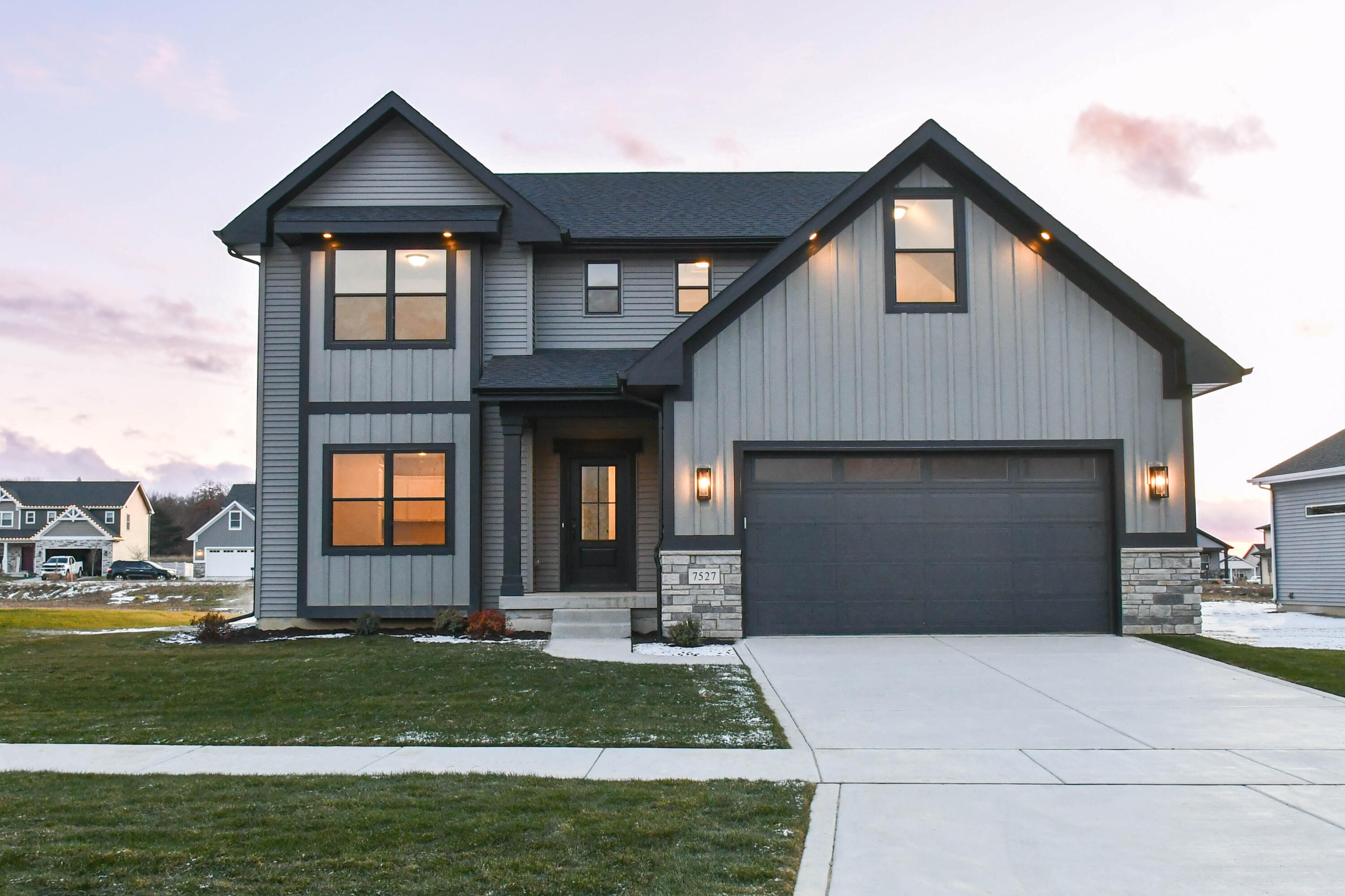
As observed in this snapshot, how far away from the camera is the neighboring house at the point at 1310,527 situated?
65.7 feet

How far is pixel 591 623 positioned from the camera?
13211mm

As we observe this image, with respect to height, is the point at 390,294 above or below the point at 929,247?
below

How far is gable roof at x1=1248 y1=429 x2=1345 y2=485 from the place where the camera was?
64.9 feet

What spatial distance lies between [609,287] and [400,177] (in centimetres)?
358

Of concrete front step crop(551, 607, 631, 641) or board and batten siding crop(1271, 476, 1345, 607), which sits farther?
board and batten siding crop(1271, 476, 1345, 607)

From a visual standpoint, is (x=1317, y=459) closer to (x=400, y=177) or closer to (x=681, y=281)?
(x=681, y=281)

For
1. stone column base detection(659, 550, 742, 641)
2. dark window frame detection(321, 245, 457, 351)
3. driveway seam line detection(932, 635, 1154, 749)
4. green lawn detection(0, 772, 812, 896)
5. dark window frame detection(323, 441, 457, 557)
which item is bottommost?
driveway seam line detection(932, 635, 1154, 749)

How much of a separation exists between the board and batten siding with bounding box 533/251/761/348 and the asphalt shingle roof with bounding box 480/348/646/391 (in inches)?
8.7

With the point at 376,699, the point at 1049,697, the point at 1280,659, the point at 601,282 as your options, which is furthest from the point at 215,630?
the point at 1280,659

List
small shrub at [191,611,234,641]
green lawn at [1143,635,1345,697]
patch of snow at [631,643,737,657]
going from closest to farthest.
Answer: green lawn at [1143,635,1345,697]
patch of snow at [631,643,737,657]
small shrub at [191,611,234,641]

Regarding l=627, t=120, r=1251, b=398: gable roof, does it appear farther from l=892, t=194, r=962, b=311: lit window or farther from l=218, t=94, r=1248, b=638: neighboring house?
l=892, t=194, r=962, b=311: lit window

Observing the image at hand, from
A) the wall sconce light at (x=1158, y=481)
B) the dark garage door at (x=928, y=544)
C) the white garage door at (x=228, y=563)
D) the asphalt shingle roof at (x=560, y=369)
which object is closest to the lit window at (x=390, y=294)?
the asphalt shingle roof at (x=560, y=369)

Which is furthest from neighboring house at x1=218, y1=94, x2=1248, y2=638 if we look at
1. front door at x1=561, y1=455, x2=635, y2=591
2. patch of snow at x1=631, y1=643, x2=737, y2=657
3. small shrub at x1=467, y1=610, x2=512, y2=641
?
front door at x1=561, y1=455, x2=635, y2=591

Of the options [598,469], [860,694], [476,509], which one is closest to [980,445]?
[860,694]
